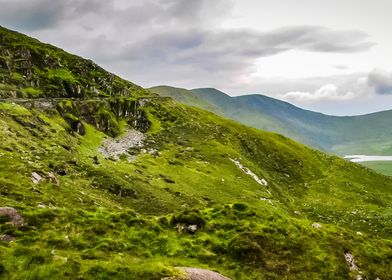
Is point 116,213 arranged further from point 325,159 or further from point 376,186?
point 325,159

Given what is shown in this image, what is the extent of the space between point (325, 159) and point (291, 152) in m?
24.9

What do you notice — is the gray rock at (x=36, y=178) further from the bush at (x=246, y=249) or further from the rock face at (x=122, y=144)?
the rock face at (x=122, y=144)

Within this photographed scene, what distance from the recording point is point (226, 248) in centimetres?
3034

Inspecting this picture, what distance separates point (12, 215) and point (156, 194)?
45299mm

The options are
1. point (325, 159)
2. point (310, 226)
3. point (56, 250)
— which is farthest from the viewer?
point (325, 159)

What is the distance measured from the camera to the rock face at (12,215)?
92.6ft

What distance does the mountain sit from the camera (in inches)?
1093

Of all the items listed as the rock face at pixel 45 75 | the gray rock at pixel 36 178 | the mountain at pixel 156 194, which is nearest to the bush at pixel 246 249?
the mountain at pixel 156 194

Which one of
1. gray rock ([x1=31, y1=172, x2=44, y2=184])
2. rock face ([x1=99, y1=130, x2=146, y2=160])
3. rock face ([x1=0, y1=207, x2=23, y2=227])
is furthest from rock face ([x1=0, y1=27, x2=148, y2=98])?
rock face ([x1=0, y1=207, x2=23, y2=227])

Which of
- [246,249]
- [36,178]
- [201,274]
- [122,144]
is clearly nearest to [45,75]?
[122,144]

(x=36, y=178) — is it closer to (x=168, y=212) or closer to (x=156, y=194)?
(x=168, y=212)

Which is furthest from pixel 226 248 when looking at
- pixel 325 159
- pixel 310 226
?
pixel 325 159

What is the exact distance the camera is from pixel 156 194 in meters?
73.6

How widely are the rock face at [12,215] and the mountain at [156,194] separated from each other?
0.38ft
